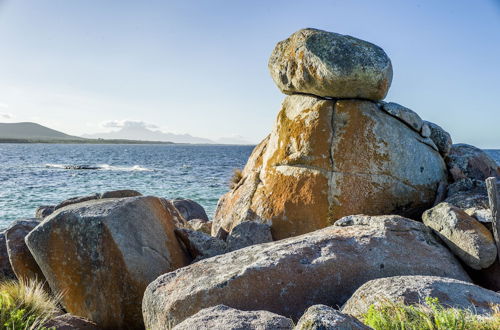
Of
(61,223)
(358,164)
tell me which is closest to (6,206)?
(61,223)

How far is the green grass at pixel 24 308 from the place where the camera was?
513 cm

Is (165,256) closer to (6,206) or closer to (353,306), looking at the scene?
(353,306)

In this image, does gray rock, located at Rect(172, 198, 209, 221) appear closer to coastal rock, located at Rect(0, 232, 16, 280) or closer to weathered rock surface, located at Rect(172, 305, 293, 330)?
coastal rock, located at Rect(0, 232, 16, 280)

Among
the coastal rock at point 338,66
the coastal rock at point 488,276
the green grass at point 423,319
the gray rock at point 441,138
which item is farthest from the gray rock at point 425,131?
the green grass at point 423,319

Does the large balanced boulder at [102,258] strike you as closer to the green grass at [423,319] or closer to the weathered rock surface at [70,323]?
the weathered rock surface at [70,323]

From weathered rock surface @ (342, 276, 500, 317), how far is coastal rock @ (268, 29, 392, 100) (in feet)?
15.2

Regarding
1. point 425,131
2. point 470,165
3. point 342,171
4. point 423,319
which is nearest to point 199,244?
point 342,171

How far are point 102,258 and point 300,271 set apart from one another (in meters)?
2.96

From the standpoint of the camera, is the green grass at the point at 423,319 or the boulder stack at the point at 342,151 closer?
the green grass at the point at 423,319

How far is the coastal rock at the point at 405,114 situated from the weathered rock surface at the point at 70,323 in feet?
21.6

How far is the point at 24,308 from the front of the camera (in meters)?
5.71

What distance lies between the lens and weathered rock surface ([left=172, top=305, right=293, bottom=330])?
3.66m

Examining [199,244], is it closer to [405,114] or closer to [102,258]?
[102,258]

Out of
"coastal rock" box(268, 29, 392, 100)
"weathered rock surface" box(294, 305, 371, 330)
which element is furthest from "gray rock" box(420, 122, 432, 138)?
"weathered rock surface" box(294, 305, 371, 330)
